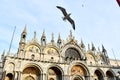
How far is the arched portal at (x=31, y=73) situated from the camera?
101 ft

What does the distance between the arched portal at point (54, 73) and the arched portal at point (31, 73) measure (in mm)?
2382

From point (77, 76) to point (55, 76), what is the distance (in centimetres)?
491

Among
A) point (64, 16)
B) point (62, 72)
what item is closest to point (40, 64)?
point (62, 72)

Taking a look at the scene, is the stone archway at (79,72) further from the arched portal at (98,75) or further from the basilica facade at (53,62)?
Answer: the arched portal at (98,75)

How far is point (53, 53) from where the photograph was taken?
35.8 metres

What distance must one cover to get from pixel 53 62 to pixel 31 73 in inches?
195

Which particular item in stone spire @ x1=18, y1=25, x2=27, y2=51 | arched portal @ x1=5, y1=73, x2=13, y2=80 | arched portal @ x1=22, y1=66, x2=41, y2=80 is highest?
stone spire @ x1=18, y1=25, x2=27, y2=51

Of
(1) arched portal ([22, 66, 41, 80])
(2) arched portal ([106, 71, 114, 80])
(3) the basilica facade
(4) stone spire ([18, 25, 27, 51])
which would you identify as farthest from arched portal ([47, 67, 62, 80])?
(2) arched portal ([106, 71, 114, 80])

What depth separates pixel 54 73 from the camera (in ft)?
109

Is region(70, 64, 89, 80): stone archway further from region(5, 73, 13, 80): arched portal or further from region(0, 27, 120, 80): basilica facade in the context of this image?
region(5, 73, 13, 80): arched portal

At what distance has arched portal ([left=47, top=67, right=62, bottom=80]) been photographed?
32.7 meters

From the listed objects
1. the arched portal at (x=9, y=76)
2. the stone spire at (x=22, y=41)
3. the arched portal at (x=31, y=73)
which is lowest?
the arched portal at (x=9, y=76)

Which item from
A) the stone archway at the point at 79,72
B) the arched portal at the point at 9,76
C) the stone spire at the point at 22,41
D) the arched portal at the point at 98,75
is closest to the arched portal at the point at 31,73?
the arched portal at the point at 9,76

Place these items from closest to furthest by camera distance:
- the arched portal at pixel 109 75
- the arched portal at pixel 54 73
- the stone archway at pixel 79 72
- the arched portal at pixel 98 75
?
1. the arched portal at pixel 54 73
2. the stone archway at pixel 79 72
3. the arched portal at pixel 98 75
4. the arched portal at pixel 109 75
